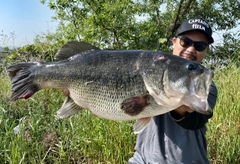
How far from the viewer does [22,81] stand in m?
2.11

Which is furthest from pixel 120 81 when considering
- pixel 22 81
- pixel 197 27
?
pixel 197 27

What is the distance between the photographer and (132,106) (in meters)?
1.78

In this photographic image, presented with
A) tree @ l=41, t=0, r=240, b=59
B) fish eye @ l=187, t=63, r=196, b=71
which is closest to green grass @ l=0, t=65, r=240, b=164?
fish eye @ l=187, t=63, r=196, b=71

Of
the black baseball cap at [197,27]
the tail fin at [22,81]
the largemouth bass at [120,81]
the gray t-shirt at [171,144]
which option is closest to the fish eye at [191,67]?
the largemouth bass at [120,81]

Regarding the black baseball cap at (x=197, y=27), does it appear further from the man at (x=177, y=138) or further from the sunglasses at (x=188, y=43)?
the sunglasses at (x=188, y=43)

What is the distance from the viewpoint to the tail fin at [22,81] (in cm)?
209

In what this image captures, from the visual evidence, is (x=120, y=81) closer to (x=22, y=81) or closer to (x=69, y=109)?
(x=69, y=109)

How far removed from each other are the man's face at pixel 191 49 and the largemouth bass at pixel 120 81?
69 cm

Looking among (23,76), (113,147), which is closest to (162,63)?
(23,76)

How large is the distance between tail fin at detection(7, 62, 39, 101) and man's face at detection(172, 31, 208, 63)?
114 centimetres

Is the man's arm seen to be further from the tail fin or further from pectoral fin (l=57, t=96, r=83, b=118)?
the tail fin

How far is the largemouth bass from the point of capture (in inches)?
67.8

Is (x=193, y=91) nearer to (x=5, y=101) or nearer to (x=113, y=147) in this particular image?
(x=113, y=147)

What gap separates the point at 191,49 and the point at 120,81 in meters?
0.89
